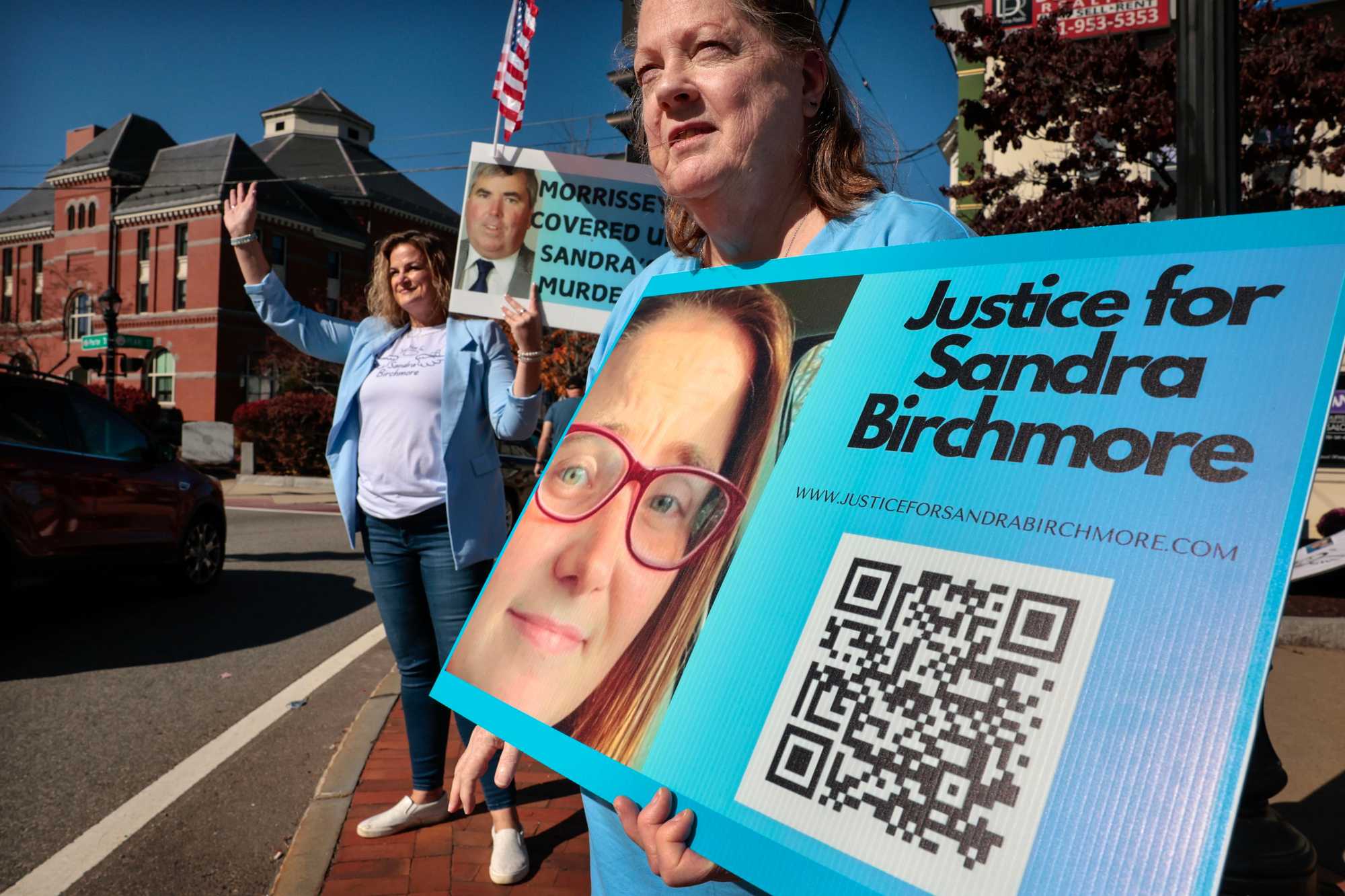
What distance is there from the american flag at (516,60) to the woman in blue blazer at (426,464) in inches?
103

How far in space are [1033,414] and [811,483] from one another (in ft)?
0.83

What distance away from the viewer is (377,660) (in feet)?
21.1

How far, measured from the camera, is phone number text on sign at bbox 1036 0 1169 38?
7.91 m

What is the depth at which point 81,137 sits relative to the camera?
4719 cm

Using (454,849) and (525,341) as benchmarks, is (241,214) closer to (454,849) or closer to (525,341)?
(525,341)

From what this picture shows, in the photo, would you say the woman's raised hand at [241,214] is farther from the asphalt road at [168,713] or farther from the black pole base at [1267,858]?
the black pole base at [1267,858]

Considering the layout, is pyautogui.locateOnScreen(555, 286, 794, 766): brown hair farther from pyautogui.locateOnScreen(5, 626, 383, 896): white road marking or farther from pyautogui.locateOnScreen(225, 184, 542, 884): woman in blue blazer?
pyautogui.locateOnScreen(5, 626, 383, 896): white road marking

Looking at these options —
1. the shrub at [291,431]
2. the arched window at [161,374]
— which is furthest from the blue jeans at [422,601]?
the arched window at [161,374]

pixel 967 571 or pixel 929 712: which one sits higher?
pixel 967 571

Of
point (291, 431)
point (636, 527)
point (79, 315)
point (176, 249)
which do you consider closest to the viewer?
point (636, 527)

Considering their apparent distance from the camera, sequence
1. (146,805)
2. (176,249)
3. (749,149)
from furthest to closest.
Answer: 1. (176,249)
2. (146,805)
3. (749,149)

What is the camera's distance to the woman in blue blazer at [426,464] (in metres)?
3.16

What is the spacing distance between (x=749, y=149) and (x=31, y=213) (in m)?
59.8

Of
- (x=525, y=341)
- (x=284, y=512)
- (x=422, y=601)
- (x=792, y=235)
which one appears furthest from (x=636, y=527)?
(x=284, y=512)
